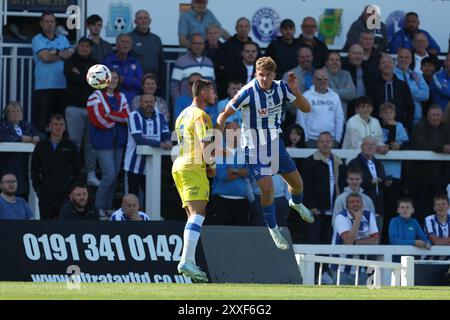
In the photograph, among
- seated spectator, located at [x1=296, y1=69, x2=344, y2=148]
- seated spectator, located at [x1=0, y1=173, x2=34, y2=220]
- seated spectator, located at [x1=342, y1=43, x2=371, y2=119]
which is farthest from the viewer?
seated spectator, located at [x1=342, y1=43, x2=371, y2=119]

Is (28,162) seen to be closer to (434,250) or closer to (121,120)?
(121,120)

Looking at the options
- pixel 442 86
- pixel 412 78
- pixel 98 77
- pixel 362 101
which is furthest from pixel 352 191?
pixel 98 77

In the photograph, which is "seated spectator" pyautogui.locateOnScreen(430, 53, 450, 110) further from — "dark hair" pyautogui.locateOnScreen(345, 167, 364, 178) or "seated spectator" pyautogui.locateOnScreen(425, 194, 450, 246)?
"dark hair" pyautogui.locateOnScreen(345, 167, 364, 178)

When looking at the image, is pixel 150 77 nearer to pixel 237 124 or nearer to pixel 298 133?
pixel 237 124

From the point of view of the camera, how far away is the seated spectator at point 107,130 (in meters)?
19.2

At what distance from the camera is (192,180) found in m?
14.4

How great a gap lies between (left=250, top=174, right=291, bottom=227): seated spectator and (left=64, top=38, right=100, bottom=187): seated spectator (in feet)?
8.56

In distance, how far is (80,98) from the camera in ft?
64.7

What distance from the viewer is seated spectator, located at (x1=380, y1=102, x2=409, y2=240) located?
19.9 meters

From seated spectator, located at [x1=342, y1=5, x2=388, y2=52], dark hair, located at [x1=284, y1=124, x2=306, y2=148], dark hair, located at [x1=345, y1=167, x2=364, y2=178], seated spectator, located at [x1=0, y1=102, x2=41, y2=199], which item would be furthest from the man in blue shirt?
seated spectator, located at [x1=342, y1=5, x2=388, y2=52]

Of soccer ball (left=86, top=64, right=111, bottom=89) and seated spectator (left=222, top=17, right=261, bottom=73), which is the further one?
seated spectator (left=222, top=17, right=261, bottom=73)

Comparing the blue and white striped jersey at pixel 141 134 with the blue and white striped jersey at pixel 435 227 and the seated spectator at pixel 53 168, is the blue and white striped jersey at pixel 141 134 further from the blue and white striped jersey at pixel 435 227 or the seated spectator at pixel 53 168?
A: the blue and white striped jersey at pixel 435 227

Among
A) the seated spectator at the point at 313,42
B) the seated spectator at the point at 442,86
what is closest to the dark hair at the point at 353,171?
the seated spectator at the point at 313,42

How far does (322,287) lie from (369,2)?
31.2 feet
